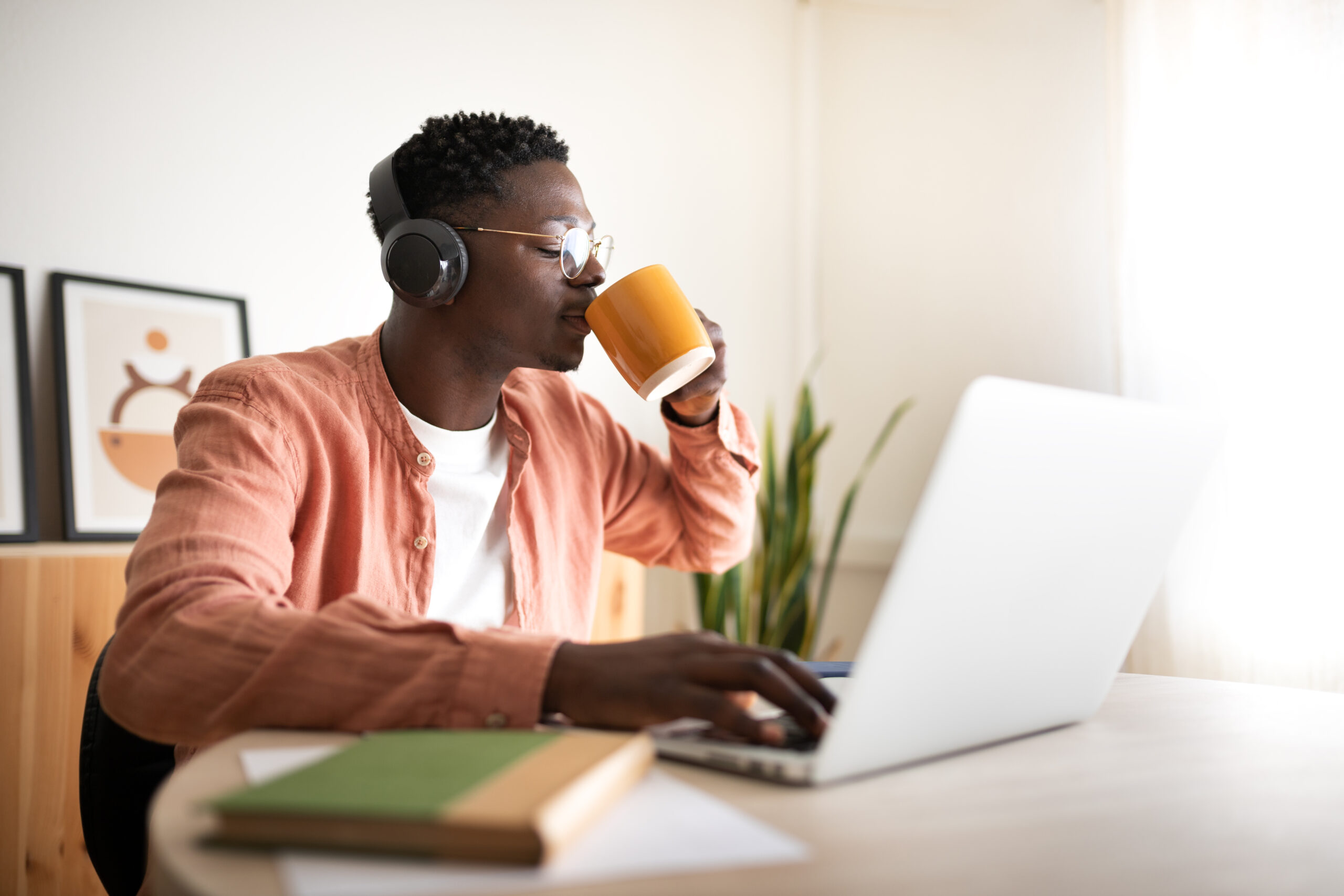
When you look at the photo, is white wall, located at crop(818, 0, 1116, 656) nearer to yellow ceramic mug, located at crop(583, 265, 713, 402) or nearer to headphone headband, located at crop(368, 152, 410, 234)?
yellow ceramic mug, located at crop(583, 265, 713, 402)

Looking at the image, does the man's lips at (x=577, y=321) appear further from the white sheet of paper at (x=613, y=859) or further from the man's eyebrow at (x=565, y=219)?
the white sheet of paper at (x=613, y=859)

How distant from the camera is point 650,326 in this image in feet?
3.92

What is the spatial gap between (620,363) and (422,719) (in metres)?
0.67

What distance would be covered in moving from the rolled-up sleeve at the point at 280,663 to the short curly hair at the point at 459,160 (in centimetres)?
71

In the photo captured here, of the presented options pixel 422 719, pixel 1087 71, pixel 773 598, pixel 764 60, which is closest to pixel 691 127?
pixel 764 60

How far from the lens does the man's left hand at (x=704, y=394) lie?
131 centimetres

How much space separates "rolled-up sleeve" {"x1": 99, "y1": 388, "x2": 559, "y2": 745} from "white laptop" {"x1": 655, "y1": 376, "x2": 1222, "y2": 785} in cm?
13

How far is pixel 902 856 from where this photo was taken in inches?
18.3

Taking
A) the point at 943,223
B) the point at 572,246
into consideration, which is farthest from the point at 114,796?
the point at 943,223

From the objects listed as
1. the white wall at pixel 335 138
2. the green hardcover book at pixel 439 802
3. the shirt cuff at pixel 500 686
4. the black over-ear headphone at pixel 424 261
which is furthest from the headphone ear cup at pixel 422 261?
the white wall at pixel 335 138

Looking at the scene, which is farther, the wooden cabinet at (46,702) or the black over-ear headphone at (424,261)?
the wooden cabinet at (46,702)

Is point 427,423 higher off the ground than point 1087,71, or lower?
lower

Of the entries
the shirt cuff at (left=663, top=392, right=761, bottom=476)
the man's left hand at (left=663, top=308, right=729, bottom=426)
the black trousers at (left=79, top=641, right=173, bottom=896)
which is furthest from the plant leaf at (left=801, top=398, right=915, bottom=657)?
the black trousers at (left=79, top=641, right=173, bottom=896)

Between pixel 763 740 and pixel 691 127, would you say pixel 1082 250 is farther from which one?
pixel 763 740
